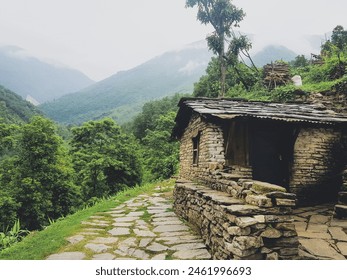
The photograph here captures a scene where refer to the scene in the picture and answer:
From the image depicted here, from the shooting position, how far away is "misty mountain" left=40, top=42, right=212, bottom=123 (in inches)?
3393

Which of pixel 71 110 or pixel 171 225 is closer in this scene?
pixel 171 225

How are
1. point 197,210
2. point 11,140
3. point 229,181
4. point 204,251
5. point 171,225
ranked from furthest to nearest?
point 11,140 < point 171,225 < point 197,210 < point 229,181 < point 204,251

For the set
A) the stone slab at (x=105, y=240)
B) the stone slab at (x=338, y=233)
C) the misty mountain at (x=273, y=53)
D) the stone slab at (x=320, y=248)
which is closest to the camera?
the stone slab at (x=320, y=248)

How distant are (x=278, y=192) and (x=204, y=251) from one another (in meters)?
1.71

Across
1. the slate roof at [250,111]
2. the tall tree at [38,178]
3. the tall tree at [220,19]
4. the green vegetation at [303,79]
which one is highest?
the tall tree at [220,19]

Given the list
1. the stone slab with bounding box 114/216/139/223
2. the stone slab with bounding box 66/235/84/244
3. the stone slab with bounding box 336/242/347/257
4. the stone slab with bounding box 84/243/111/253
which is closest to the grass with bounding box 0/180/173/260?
the stone slab with bounding box 66/235/84/244

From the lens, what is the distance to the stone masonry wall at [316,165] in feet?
25.6

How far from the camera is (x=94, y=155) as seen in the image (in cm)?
2008

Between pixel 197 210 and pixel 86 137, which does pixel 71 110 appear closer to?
pixel 86 137

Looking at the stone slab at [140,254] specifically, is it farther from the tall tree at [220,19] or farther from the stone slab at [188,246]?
the tall tree at [220,19]

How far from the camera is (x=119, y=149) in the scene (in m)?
20.5

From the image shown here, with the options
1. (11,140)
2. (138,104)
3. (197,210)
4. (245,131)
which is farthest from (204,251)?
(138,104)

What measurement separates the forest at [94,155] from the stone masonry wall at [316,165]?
25.0 ft

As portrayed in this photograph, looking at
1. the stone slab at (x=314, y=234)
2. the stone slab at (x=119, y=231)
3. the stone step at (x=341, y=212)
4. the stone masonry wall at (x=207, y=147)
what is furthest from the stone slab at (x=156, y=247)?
the stone step at (x=341, y=212)
